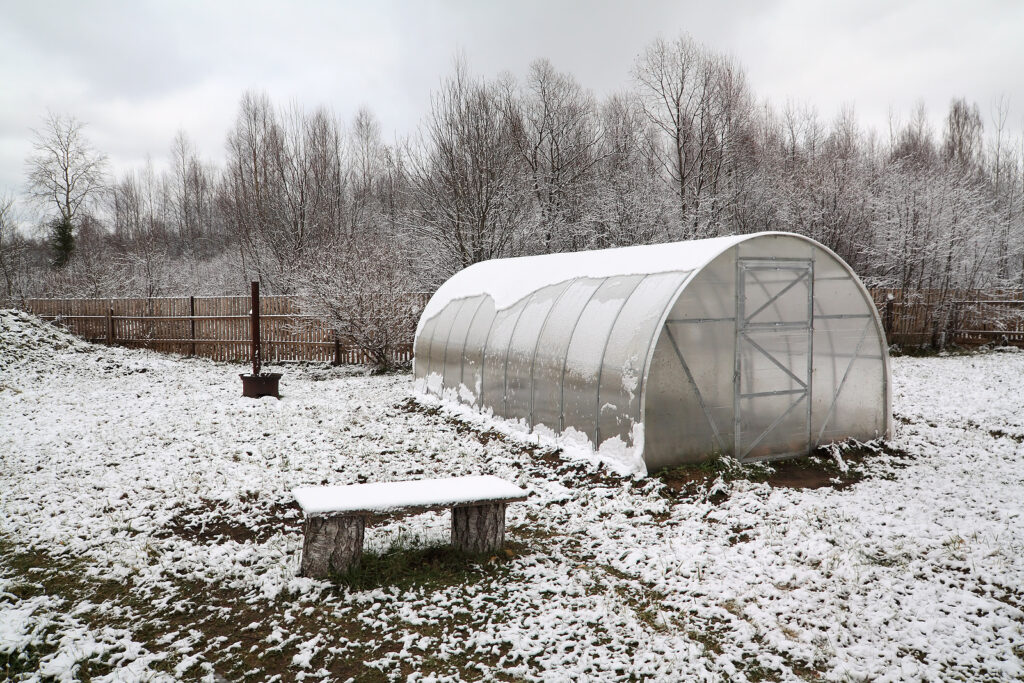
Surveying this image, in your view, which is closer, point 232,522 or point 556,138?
point 232,522

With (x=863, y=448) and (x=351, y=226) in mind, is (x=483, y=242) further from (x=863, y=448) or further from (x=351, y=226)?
(x=351, y=226)

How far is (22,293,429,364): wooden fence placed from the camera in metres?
17.9

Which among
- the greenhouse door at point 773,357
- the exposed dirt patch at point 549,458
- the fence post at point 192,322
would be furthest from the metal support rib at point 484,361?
the fence post at point 192,322

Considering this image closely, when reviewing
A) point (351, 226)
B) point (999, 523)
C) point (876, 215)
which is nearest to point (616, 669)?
point (999, 523)

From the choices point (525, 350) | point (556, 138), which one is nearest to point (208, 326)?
point (525, 350)

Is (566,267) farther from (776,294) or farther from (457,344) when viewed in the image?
(776,294)

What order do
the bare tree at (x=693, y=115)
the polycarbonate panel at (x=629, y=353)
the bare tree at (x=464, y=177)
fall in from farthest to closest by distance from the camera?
1. the bare tree at (x=693, y=115)
2. the bare tree at (x=464, y=177)
3. the polycarbonate panel at (x=629, y=353)

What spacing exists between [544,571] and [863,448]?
17.8 feet

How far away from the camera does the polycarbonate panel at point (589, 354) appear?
8.01 meters

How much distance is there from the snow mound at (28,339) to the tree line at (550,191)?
6.60 meters

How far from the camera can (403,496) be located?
17.3 feet

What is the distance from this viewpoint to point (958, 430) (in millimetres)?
9625

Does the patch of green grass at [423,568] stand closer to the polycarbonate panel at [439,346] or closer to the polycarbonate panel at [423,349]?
the polycarbonate panel at [439,346]

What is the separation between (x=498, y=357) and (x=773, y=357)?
403 cm
